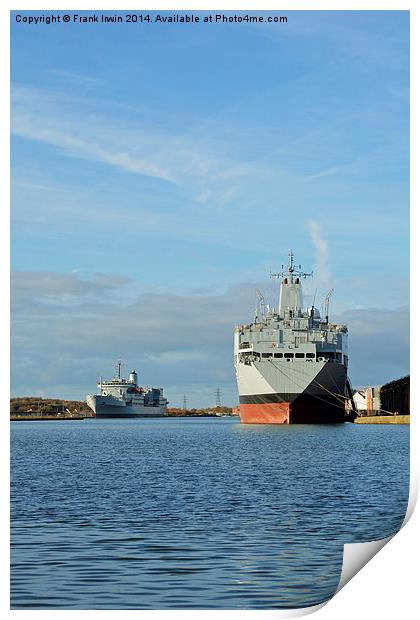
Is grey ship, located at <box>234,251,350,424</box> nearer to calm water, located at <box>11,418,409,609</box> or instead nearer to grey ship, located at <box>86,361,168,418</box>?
calm water, located at <box>11,418,409,609</box>

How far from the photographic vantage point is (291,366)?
56.8m

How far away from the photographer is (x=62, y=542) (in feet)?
47.9

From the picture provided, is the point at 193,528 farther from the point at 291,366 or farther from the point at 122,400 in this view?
the point at 122,400

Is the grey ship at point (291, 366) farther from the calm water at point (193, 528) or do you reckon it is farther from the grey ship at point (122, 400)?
the grey ship at point (122, 400)

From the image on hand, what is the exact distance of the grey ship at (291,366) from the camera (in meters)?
55.9

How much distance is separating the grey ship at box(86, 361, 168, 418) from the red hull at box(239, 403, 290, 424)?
2000 inches

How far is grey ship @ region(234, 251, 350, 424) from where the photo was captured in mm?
55906

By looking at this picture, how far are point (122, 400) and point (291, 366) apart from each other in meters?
59.2

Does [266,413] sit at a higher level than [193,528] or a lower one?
higher

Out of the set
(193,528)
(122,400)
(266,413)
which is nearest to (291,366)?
(266,413)
